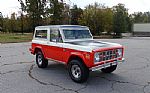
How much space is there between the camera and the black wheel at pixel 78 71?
6496 mm

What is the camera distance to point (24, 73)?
8.06 metres

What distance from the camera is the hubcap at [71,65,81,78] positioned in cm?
672

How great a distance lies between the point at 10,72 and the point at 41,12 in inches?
1476

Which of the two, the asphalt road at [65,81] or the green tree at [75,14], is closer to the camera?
the asphalt road at [65,81]

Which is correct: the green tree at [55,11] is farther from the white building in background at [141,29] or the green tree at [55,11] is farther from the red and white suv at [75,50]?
the red and white suv at [75,50]

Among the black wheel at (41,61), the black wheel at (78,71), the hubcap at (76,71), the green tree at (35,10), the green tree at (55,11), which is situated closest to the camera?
the black wheel at (78,71)

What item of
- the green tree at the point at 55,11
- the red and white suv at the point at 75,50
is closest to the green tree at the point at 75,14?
the green tree at the point at 55,11

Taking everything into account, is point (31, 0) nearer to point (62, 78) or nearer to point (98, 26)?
point (98, 26)

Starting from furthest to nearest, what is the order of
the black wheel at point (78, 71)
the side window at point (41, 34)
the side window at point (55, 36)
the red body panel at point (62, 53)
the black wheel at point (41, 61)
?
the black wheel at point (41, 61), the side window at point (41, 34), the side window at point (55, 36), the black wheel at point (78, 71), the red body panel at point (62, 53)

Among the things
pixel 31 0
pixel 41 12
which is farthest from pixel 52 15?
pixel 31 0

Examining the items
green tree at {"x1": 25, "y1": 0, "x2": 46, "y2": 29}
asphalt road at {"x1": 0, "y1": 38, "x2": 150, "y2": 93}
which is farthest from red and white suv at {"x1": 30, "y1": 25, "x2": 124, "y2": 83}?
green tree at {"x1": 25, "y1": 0, "x2": 46, "y2": 29}

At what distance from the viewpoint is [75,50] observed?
668cm

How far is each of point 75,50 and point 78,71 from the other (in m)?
0.72

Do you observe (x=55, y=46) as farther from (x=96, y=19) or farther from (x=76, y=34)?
(x=96, y=19)
